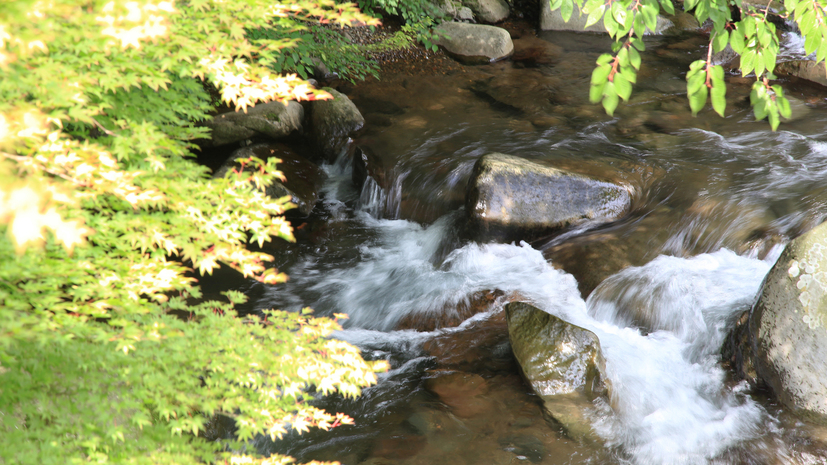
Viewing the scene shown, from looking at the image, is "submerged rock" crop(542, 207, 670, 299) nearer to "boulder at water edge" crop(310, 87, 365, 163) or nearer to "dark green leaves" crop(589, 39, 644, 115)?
"dark green leaves" crop(589, 39, 644, 115)

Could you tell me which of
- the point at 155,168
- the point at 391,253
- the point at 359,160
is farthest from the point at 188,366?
the point at 359,160

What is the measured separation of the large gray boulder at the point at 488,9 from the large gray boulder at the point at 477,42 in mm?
1814

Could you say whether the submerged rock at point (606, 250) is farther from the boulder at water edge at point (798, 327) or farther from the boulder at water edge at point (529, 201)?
the boulder at water edge at point (798, 327)

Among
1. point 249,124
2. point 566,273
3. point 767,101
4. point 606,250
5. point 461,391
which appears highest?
point 249,124

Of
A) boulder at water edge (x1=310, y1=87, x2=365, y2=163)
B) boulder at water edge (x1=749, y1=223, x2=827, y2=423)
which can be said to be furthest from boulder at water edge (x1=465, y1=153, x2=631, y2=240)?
boulder at water edge (x1=310, y1=87, x2=365, y2=163)

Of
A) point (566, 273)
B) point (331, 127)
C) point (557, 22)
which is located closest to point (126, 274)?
point (566, 273)

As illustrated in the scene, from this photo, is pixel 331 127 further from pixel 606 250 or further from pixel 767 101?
pixel 767 101

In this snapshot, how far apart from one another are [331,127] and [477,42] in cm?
456

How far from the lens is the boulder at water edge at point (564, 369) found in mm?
3520

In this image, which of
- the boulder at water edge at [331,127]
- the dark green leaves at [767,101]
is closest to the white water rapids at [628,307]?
the boulder at water edge at [331,127]

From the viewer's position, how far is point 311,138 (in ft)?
25.4

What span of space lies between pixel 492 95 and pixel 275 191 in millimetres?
4433

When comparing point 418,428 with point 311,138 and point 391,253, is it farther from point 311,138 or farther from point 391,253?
point 311,138

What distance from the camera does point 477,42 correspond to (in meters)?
10.5
